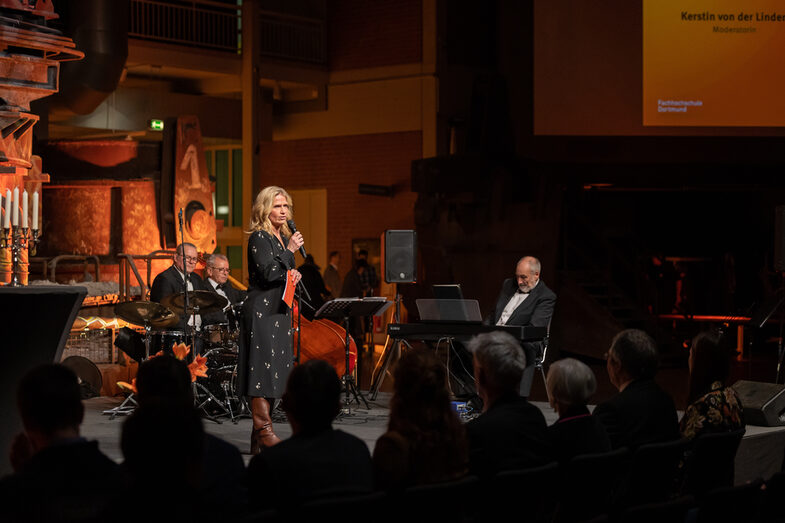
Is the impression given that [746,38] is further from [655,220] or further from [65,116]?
[65,116]

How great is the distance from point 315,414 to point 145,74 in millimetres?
14527

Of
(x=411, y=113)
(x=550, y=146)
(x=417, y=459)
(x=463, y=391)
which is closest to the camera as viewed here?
Result: (x=417, y=459)

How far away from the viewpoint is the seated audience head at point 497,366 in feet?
11.1

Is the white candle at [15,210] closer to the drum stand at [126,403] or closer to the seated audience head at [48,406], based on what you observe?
the seated audience head at [48,406]

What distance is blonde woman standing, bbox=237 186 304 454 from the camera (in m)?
5.28

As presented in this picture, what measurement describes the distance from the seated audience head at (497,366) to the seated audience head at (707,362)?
3.50ft

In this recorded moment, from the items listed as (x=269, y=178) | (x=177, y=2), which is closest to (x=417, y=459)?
(x=177, y=2)

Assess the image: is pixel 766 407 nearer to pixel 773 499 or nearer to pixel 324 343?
pixel 324 343

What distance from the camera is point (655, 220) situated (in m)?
16.9

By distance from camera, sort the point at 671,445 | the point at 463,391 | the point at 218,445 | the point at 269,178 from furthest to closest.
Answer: the point at 269,178 → the point at 463,391 → the point at 671,445 → the point at 218,445

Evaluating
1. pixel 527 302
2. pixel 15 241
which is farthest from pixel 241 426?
pixel 15 241

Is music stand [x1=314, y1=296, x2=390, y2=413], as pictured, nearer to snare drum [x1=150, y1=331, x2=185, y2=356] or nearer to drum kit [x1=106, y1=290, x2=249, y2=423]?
drum kit [x1=106, y1=290, x2=249, y2=423]

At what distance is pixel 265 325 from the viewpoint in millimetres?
5324

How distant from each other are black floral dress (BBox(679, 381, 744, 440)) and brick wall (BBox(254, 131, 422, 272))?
12.1 m
